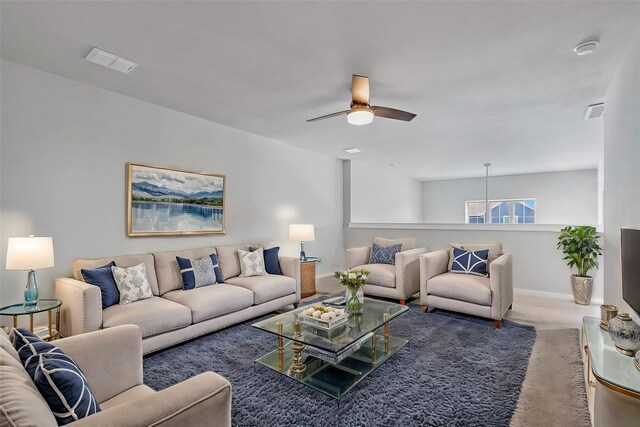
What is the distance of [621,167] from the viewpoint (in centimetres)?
Answer: 265

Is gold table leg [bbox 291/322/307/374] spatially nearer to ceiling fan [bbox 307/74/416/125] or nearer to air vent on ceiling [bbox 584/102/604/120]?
ceiling fan [bbox 307/74/416/125]

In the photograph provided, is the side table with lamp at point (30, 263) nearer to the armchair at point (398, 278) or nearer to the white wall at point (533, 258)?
the armchair at point (398, 278)

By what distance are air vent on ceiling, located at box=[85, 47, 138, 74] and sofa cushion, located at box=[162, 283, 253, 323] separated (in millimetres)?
2155

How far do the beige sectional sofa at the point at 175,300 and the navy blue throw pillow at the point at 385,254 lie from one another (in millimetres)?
1358

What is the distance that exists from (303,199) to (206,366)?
3624mm

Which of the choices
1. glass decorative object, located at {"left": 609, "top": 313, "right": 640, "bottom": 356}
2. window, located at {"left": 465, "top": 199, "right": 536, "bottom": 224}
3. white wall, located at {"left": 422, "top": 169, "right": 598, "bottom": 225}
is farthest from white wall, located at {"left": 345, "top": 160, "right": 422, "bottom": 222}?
glass decorative object, located at {"left": 609, "top": 313, "right": 640, "bottom": 356}

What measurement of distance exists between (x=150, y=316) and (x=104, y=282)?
0.55 meters

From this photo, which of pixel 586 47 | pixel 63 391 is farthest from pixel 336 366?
pixel 586 47

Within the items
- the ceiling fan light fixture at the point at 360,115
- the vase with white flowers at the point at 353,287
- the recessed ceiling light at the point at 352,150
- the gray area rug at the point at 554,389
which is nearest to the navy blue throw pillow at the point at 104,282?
the vase with white flowers at the point at 353,287

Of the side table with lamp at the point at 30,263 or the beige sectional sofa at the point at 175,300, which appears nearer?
the side table with lamp at the point at 30,263

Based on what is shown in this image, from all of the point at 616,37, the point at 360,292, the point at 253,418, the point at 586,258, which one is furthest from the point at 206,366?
the point at 586,258

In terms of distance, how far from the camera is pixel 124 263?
10.7 feet

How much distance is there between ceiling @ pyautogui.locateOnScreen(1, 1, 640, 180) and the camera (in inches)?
81.6

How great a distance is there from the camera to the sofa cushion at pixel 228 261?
406cm
